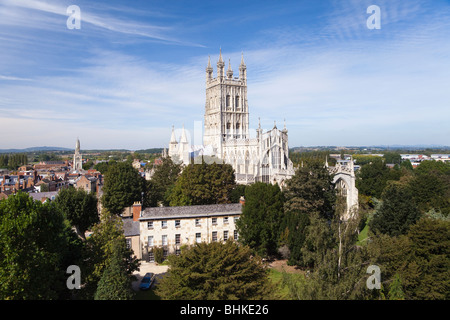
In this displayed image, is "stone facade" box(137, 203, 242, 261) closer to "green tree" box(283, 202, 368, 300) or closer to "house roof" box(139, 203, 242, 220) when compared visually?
"house roof" box(139, 203, 242, 220)

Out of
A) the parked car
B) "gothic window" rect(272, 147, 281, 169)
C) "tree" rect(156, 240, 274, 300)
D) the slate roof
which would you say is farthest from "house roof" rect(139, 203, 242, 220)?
"gothic window" rect(272, 147, 281, 169)

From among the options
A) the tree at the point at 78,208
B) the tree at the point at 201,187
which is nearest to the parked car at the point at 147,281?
the tree at the point at 78,208

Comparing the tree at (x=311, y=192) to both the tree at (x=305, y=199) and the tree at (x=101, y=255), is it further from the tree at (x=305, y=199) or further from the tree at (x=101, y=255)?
the tree at (x=101, y=255)

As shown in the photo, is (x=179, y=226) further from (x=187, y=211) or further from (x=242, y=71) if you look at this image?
(x=242, y=71)

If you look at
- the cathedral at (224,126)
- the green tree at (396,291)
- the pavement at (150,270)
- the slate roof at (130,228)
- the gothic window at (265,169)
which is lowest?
the pavement at (150,270)

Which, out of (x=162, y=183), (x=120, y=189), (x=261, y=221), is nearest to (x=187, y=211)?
(x=261, y=221)

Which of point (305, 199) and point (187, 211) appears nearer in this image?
point (187, 211)
